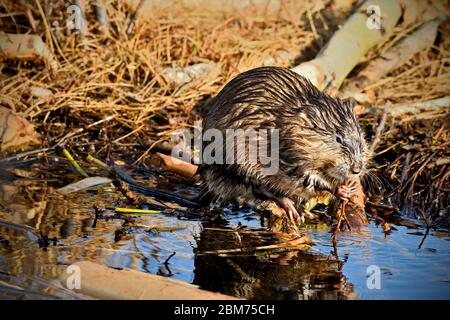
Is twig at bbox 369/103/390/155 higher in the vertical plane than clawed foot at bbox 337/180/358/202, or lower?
higher

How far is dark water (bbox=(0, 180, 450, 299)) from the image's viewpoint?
3.69 m

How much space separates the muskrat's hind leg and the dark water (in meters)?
0.15

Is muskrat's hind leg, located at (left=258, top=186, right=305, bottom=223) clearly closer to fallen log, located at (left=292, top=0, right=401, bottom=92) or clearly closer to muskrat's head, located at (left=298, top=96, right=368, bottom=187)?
muskrat's head, located at (left=298, top=96, right=368, bottom=187)

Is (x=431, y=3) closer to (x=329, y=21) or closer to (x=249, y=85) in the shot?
(x=329, y=21)

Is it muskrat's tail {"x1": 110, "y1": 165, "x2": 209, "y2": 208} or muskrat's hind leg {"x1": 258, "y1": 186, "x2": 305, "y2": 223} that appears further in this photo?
muskrat's tail {"x1": 110, "y1": 165, "x2": 209, "y2": 208}

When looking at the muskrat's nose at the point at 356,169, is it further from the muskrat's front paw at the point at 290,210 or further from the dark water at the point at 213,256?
the muskrat's front paw at the point at 290,210

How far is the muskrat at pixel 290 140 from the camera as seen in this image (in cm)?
466

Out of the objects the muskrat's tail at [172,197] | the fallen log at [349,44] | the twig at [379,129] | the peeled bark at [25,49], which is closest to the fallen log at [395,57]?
the fallen log at [349,44]

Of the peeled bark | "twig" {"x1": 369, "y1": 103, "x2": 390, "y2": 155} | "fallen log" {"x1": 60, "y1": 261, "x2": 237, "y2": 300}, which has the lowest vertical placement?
"fallen log" {"x1": 60, "y1": 261, "x2": 237, "y2": 300}
